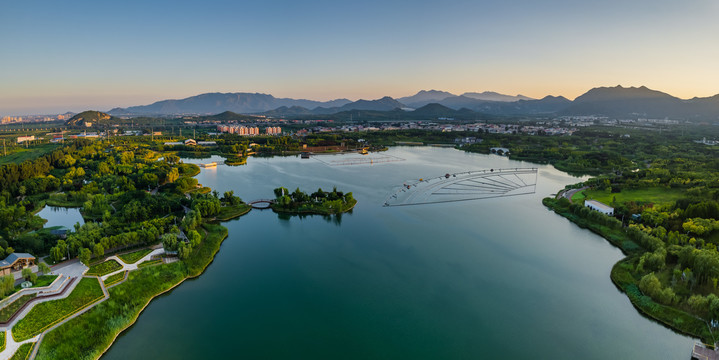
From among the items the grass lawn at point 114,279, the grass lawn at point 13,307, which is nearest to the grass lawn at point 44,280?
the grass lawn at point 13,307

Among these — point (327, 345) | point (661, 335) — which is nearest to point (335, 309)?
point (327, 345)

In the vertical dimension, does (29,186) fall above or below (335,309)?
above

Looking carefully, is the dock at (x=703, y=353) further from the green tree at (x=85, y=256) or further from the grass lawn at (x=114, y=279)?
the green tree at (x=85, y=256)

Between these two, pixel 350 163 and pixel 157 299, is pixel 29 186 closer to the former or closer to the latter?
pixel 157 299

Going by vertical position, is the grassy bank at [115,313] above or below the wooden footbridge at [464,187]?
below

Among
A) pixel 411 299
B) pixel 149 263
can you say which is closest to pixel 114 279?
pixel 149 263

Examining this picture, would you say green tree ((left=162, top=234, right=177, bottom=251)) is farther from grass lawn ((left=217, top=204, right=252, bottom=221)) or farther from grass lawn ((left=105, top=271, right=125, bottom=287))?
grass lawn ((left=217, top=204, right=252, bottom=221))
